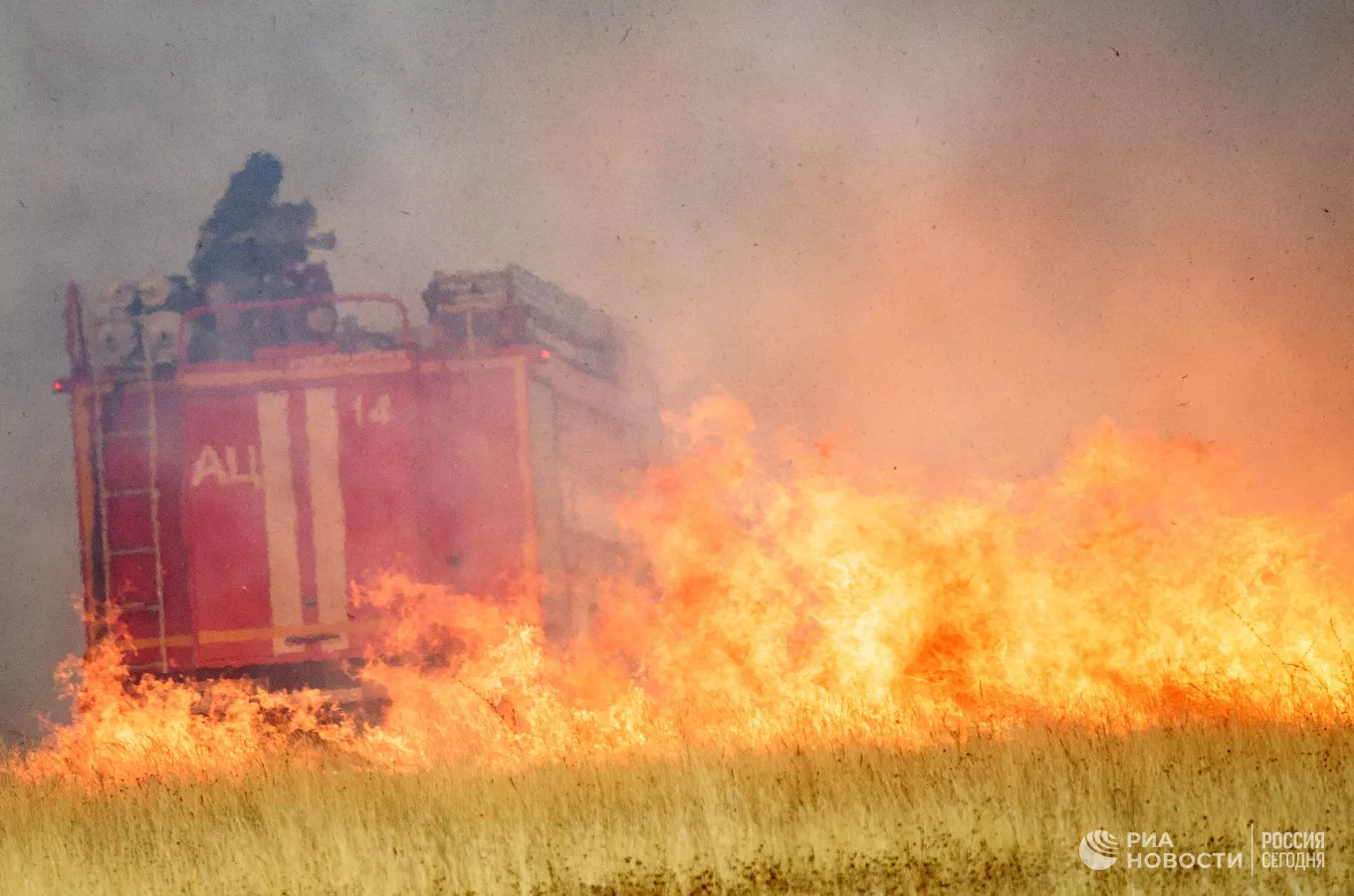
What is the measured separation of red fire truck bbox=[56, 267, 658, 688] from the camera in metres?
10.7

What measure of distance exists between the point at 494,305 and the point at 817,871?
558cm

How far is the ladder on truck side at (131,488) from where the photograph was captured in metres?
10.7

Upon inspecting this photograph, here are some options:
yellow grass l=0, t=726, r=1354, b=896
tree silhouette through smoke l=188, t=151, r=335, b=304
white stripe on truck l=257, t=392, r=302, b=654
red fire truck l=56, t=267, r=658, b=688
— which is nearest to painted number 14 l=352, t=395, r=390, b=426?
red fire truck l=56, t=267, r=658, b=688

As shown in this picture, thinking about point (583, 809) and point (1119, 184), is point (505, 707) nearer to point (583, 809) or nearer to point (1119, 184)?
point (583, 809)

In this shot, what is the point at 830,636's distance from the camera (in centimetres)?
1119

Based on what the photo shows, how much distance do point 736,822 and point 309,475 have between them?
16.0ft

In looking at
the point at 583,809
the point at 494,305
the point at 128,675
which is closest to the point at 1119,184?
the point at 494,305

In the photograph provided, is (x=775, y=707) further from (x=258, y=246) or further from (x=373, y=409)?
(x=258, y=246)

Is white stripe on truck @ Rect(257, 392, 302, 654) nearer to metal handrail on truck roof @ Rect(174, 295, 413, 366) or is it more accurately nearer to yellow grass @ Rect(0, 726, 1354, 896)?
metal handrail on truck roof @ Rect(174, 295, 413, 366)

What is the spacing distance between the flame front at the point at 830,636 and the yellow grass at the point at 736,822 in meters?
1.06

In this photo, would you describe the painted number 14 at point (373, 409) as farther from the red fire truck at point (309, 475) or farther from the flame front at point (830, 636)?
the flame front at point (830, 636)

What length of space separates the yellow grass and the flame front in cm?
106

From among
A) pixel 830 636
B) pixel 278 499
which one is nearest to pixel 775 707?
pixel 830 636

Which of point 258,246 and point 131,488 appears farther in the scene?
point 258,246
